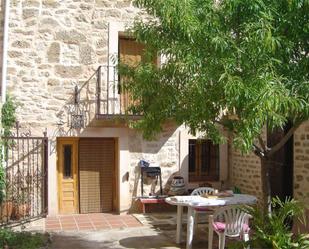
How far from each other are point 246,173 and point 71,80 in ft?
14.9

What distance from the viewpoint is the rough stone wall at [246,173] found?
9.68 metres

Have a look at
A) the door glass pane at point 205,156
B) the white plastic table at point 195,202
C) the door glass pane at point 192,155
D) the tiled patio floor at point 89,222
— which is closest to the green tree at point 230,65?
the white plastic table at point 195,202

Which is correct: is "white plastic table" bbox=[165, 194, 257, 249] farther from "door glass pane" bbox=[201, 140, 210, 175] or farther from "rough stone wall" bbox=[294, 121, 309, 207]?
"door glass pane" bbox=[201, 140, 210, 175]

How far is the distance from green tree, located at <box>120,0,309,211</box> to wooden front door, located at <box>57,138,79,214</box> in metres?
5.33

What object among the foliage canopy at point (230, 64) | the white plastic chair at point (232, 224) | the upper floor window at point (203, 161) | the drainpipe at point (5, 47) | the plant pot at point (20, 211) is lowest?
the plant pot at point (20, 211)

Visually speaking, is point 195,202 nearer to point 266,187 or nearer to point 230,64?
point 266,187

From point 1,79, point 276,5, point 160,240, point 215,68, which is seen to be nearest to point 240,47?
point 215,68

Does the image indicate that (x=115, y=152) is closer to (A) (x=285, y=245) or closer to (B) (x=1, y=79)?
(B) (x=1, y=79)

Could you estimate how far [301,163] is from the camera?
24.6ft

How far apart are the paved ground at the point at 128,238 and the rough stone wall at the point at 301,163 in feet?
6.00

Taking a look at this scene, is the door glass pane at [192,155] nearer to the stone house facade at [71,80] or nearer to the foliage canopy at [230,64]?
the stone house facade at [71,80]

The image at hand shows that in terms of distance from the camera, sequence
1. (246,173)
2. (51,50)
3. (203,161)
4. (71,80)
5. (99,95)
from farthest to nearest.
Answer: (203,161) < (246,173) < (99,95) < (71,80) < (51,50)

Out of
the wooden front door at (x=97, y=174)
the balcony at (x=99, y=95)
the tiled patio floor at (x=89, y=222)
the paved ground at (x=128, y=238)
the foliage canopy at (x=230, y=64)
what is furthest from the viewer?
the wooden front door at (x=97, y=174)

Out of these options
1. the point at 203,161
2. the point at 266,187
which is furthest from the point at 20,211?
the point at 266,187
